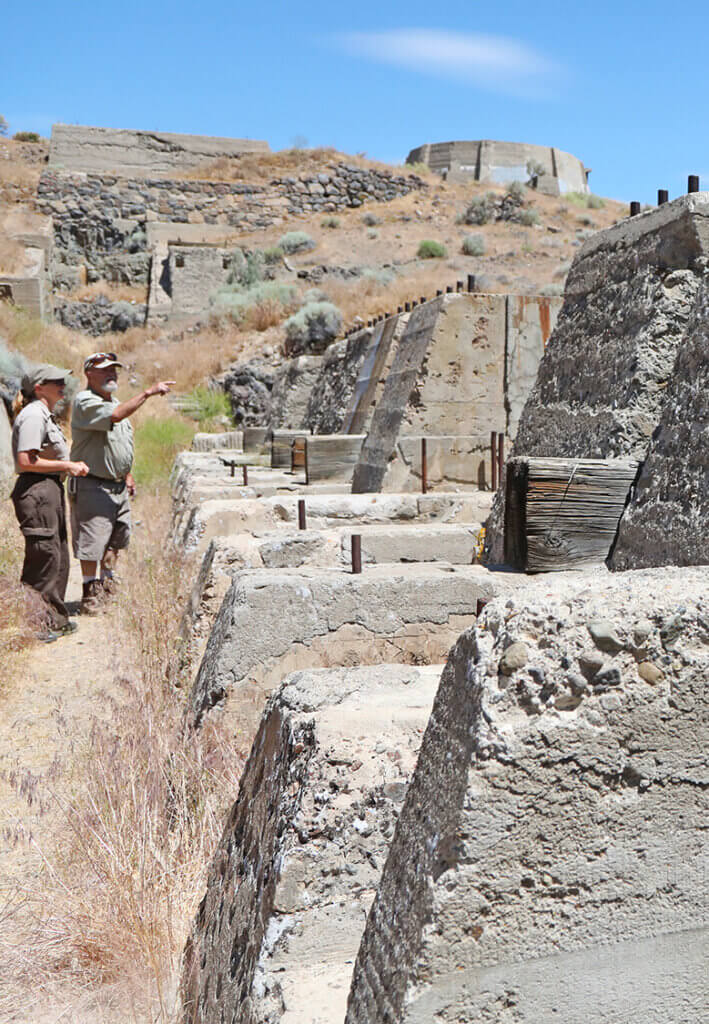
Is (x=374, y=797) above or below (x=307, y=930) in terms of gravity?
above

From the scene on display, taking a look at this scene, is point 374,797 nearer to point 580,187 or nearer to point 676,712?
point 676,712

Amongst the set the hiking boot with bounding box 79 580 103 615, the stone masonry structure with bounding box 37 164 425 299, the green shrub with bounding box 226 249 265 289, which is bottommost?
the hiking boot with bounding box 79 580 103 615

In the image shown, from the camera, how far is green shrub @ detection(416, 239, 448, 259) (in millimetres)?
30016

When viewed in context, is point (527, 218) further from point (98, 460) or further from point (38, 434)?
point (38, 434)

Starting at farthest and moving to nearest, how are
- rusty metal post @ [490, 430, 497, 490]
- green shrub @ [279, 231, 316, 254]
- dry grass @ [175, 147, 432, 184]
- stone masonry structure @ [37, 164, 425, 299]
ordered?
dry grass @ [175, 147, 432, 184]
stone masonry structure @ [37, 164, 425, 299]
green shrub @ [279, 231, 316, 254]
rusty metal post @ [490, 430, 497, 490]

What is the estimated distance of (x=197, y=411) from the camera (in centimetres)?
1855

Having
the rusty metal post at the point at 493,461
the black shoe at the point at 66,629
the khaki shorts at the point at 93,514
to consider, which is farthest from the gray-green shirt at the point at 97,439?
the rusty metal post at the point at 493,461

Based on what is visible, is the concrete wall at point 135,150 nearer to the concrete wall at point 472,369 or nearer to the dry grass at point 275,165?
the dry grass at point 275,165

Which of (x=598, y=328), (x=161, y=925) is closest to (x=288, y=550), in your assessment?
(x=598, y=328)

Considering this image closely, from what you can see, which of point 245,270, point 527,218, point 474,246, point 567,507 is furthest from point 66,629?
point 527,218

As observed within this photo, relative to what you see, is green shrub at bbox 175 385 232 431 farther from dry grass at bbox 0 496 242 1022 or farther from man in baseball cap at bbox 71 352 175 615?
dry grass at bbox 0 496 242 1022

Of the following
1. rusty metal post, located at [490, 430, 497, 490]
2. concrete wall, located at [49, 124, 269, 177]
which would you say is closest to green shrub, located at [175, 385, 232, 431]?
rusty metal post, located at [490, 430, 497, 490]

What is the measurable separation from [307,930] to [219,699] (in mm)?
1748

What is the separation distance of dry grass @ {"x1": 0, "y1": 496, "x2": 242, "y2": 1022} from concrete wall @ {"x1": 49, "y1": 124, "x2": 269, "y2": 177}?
3740 centimetres
